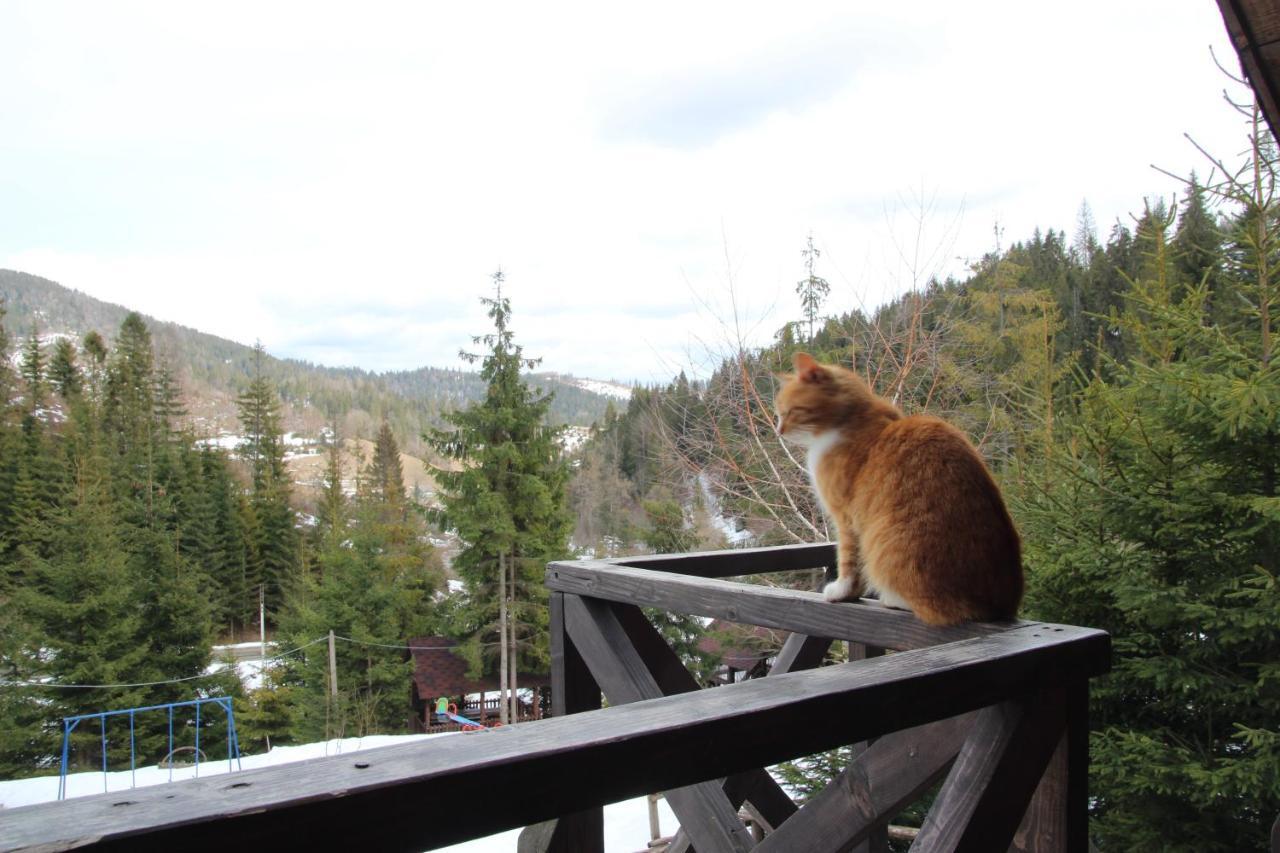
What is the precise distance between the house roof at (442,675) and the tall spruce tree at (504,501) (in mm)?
465

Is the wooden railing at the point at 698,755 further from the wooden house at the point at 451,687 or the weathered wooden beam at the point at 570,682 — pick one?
the wooden house at the point at 451,687

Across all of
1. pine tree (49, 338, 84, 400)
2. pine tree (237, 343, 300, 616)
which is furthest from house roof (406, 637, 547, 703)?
pine tree (49, 338, 84, 400)

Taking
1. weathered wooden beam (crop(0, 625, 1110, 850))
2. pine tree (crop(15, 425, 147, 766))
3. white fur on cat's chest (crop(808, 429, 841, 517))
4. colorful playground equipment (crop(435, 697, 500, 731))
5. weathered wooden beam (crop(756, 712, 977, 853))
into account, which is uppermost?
white fur on cat's chest (crop(808, 429, 841, 517))

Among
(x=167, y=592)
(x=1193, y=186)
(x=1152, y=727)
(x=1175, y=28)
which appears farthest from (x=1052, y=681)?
(x=167, y=592)

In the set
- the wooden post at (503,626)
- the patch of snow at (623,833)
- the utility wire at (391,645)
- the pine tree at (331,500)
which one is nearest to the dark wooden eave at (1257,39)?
the patch of snow at (623,833)

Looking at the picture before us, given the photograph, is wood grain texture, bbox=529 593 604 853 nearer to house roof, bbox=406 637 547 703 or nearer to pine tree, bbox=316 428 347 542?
house roof, bbox=406 637 547 703

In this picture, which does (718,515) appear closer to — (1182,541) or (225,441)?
(1182,541)

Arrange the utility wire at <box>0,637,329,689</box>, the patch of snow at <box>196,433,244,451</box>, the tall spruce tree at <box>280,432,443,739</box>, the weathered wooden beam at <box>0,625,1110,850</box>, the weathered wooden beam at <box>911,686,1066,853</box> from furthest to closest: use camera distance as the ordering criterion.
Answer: the patch of snow at <box>196,433,244,451</box> → the tall spruce tree at <box>280,432,443,739</box> → the utility wire at <box>0,637,329,689</box> → the weathered wooden beam at <box>911,686,1066,853</box> → the weathered wooden beam at <box>0,625,1110,850</box>

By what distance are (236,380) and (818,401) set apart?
137 ft

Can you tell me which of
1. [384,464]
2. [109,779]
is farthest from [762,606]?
[384,464]

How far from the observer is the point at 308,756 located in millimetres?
4648

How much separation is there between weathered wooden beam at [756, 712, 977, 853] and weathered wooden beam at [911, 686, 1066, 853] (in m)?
0.05

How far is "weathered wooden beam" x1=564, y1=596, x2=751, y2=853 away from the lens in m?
1.18

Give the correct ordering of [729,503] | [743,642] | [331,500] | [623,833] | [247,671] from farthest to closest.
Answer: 1. [331,500]
2. [247,671]
3. [743,642]
4. [623,833]
5. [729,503]
